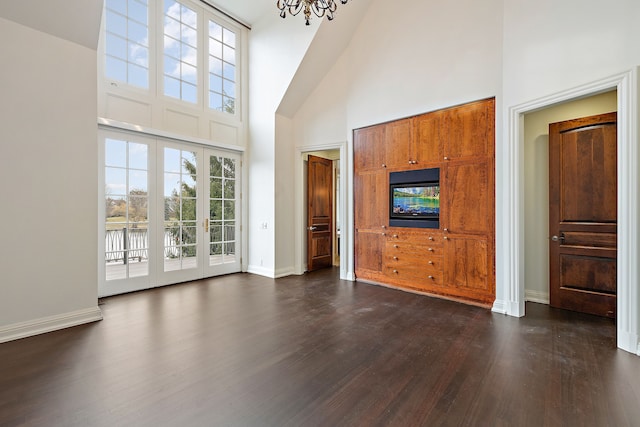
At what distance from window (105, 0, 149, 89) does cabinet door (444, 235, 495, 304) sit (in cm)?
525

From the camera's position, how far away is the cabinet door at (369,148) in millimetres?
5039

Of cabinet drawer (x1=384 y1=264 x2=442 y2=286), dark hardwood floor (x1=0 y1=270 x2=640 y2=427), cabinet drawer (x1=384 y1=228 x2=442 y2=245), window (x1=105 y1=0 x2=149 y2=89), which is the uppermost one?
window (x1=105 y1=0 x2=149 y2=89)

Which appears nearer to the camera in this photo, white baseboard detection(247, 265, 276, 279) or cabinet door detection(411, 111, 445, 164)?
cabinet door detection(411, 111, 445, 164)

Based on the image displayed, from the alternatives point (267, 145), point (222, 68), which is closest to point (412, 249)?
point (267, 145)

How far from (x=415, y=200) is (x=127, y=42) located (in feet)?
16.2

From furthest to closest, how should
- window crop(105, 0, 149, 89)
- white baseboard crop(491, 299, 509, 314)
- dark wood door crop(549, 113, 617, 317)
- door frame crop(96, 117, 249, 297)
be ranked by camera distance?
window crop(105, 0, 149, 89), door frame crop(96, 117, 249, 297), white baseboard crop(491, 299, 509, 314), dark wood door crop(549, 113, 617, 317)

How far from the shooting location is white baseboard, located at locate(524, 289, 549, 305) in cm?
413

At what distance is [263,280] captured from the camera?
5.54 meters

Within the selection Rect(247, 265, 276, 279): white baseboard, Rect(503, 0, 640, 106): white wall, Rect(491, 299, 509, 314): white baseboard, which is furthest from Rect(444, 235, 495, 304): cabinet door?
Rect(247, 265, 276, 279): white baseboard

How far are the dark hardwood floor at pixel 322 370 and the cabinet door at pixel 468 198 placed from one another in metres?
1.09

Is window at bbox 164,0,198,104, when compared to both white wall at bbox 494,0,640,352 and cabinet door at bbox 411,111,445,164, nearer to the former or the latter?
cabinet door at bbox 411,111,445,164

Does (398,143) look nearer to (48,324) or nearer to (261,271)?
(261,271)

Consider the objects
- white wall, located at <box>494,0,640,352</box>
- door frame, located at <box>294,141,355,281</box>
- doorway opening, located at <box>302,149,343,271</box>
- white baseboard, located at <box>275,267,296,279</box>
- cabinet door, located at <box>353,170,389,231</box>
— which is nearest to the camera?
white wall, located at <box>494,0,640,352</box>

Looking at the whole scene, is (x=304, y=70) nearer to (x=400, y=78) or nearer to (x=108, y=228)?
(x=400, y=78)
